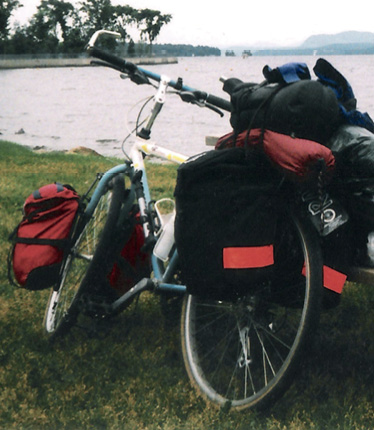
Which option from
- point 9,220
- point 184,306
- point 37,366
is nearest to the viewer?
point 184,306

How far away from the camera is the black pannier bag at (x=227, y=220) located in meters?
2.80

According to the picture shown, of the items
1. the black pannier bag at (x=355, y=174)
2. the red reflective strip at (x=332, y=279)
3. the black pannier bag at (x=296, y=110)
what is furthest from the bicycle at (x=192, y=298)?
the black pannier bag at (x=296, y=110)

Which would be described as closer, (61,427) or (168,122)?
(61,427)

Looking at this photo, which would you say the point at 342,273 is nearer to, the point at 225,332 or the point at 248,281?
the point at 248,281

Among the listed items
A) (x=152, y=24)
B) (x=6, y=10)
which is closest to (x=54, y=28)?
(x=6, y=10)

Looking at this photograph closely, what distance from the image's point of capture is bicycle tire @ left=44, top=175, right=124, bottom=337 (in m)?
3.66

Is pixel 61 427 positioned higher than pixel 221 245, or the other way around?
pixel 221 245

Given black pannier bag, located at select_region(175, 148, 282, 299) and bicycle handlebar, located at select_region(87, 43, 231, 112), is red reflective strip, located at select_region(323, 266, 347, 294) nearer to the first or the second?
black pannier bag, located at select_region(175, 148, 282, 299)

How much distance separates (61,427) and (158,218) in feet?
3.77

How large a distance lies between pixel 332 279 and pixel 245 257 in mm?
401

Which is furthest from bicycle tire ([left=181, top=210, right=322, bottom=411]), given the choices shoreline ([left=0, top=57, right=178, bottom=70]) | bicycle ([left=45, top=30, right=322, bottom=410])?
shoreline ([left=0, top=57, right=178, bottom=70])

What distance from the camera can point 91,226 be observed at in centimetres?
398

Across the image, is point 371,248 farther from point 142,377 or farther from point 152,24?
Answer: point 152,24

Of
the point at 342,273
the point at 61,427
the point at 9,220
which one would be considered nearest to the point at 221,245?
the point at 342,273
